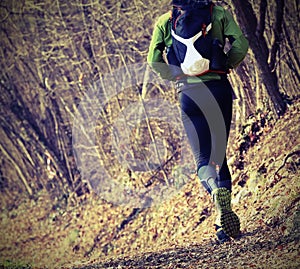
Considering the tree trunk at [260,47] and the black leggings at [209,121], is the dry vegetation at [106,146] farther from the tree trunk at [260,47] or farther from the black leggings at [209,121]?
the black leggings at [209,121]

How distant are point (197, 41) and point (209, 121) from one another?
79cm

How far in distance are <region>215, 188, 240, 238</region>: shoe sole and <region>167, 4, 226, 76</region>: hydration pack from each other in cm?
113

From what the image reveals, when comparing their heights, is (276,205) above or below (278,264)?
below

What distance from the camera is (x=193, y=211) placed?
8047mm

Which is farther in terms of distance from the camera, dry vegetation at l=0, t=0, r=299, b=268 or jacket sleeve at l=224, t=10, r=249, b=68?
dry vegetation at l=0, t=0, r=299, b=268

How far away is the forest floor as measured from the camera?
5453 millimetres

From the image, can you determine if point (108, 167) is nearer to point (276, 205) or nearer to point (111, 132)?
point (111, 132)

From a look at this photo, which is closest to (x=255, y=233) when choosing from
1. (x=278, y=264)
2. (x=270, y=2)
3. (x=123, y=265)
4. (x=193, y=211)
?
(x=278, y=264)

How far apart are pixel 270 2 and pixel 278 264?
167 inches

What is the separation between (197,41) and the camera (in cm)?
516

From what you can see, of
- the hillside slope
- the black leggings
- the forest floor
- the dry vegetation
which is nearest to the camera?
the hillside slope

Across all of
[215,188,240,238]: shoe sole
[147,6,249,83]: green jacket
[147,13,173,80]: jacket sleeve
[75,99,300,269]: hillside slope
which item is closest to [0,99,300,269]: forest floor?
[75,99,300,269]: hillside slope

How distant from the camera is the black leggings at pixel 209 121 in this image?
532 centimetres

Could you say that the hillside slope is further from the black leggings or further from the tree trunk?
the black leggings
